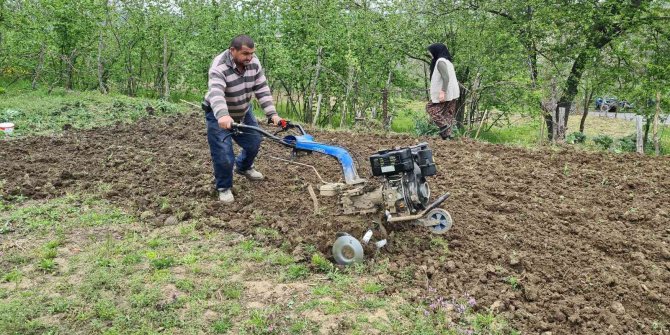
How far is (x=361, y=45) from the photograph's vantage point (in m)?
12.9

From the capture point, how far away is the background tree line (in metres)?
11.5

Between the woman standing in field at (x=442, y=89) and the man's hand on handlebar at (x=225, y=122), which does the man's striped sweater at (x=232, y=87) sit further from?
the woman standing in field at (x=442, y=89)

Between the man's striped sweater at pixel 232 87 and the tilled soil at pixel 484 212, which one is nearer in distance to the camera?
the tilled soil at pixel 484 212

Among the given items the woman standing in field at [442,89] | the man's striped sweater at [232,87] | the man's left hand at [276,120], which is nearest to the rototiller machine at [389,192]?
the man's left hand at [276,120]

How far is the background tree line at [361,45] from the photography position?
11469 millimetres

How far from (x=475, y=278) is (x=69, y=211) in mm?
4117

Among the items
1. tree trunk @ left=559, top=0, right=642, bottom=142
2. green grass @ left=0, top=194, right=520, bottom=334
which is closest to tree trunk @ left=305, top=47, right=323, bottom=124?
tree trunk @ left=559, top=0, right=642, bottom=142

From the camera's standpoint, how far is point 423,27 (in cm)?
1466

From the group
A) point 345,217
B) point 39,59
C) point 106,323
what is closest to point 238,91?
point 345,217

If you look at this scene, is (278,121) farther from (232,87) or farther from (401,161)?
(401,161)

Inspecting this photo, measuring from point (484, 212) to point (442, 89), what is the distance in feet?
13.2

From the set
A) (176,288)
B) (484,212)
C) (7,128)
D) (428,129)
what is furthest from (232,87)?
→ (7,128)

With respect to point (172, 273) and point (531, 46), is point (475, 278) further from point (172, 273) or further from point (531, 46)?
point (531, 46)

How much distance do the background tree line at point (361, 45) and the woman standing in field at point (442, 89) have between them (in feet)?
7.15
